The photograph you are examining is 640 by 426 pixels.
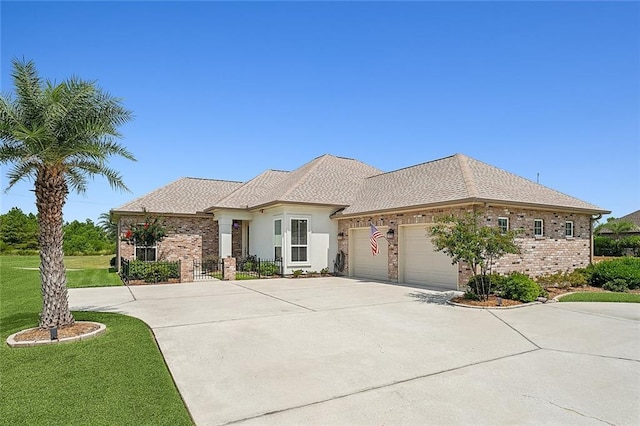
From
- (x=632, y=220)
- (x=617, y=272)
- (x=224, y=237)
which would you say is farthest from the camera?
(x=632, y=220)

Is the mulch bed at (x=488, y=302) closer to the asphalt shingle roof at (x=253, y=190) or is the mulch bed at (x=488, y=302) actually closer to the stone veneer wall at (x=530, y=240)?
the stone veneer wall at (x=530, y=240)

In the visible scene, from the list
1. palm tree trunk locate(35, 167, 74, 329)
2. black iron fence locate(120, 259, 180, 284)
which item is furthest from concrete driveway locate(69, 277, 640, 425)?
black iron fence locate(120, 259, 180, 284)

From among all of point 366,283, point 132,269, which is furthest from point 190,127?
point 366,283

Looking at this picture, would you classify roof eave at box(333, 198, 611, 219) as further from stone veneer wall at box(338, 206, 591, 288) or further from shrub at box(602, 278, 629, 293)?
shrub at box(602, 278, 629, 293)

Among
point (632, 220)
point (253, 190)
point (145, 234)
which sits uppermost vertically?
point (253, 190)

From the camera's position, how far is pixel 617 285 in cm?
1350

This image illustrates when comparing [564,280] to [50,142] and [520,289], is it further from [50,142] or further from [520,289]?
[50,142]

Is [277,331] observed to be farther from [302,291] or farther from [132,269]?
[132,269]

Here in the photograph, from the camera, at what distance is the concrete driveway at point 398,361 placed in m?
4.02

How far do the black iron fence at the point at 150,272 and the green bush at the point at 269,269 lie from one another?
3950mm

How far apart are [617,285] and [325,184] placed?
13.2 m

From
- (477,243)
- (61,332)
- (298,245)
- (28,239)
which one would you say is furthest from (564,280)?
(28,239)

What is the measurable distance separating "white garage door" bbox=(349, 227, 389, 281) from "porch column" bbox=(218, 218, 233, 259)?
667 centimetres

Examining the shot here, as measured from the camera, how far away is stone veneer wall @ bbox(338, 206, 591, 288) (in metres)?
13.3
